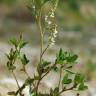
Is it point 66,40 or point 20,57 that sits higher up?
point 66,40

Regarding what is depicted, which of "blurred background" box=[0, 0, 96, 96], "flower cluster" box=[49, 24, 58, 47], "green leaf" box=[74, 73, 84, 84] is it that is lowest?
"green leaf" box=[74, 73, 84, 84]

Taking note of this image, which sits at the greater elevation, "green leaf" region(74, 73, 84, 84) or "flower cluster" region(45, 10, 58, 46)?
"flower cluster" region(45, 10, 58, 46)

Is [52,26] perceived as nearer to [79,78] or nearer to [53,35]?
[53,35]

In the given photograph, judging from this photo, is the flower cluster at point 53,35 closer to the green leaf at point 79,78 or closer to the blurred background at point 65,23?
the green leaf at point 79,78

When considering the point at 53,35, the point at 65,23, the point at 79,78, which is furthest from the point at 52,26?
the point at 65,23

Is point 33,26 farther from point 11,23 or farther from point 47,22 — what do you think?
point 47,22

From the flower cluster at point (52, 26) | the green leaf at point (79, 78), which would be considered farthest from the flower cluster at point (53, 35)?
the green leaf at point (79, 78)

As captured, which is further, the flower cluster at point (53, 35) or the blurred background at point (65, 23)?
the blurred background at point (65, 23)

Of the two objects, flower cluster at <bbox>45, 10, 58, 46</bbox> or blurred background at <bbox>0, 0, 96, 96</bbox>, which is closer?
flower cluster at <bbox>45, 10, 58, 46</bbox>

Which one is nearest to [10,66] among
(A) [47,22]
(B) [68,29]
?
(A) [47,22]

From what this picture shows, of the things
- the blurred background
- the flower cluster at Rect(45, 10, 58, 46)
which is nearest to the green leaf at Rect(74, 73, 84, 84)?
the flower cluster at Rect(45, 10, 58, 46)

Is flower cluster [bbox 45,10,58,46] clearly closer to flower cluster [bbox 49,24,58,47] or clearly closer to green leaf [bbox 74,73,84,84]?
flower cluster [bbox 49,24,58,47]
